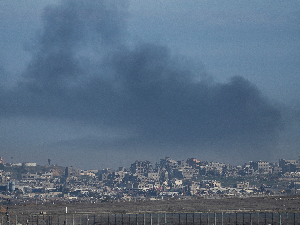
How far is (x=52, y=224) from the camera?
98.6 metres

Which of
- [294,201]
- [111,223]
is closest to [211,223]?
[111,223]

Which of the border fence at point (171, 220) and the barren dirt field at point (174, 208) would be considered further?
the barren dirt field at point (174, 208)

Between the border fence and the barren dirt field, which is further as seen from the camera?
the barren dirt field

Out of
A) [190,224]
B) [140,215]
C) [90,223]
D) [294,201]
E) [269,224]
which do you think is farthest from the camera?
[294,201]

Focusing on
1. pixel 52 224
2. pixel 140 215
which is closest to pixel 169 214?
pixel 140 215

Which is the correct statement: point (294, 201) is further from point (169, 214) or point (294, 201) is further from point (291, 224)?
point (291, 224)

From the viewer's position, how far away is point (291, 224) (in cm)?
8738

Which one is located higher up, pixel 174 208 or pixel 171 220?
pixel 171 220

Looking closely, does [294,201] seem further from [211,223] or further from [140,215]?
[211,223]

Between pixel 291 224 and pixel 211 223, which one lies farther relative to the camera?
pixel 211 223

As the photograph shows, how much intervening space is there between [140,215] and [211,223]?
3218cm

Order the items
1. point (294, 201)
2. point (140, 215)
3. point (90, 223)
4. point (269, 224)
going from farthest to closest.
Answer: point (294, 201) → point (140, 215) → point (90, 223) → point (269, 224)

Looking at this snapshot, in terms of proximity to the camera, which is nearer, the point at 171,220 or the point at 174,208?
the point at 171,220

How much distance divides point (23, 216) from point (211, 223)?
47404 mm
